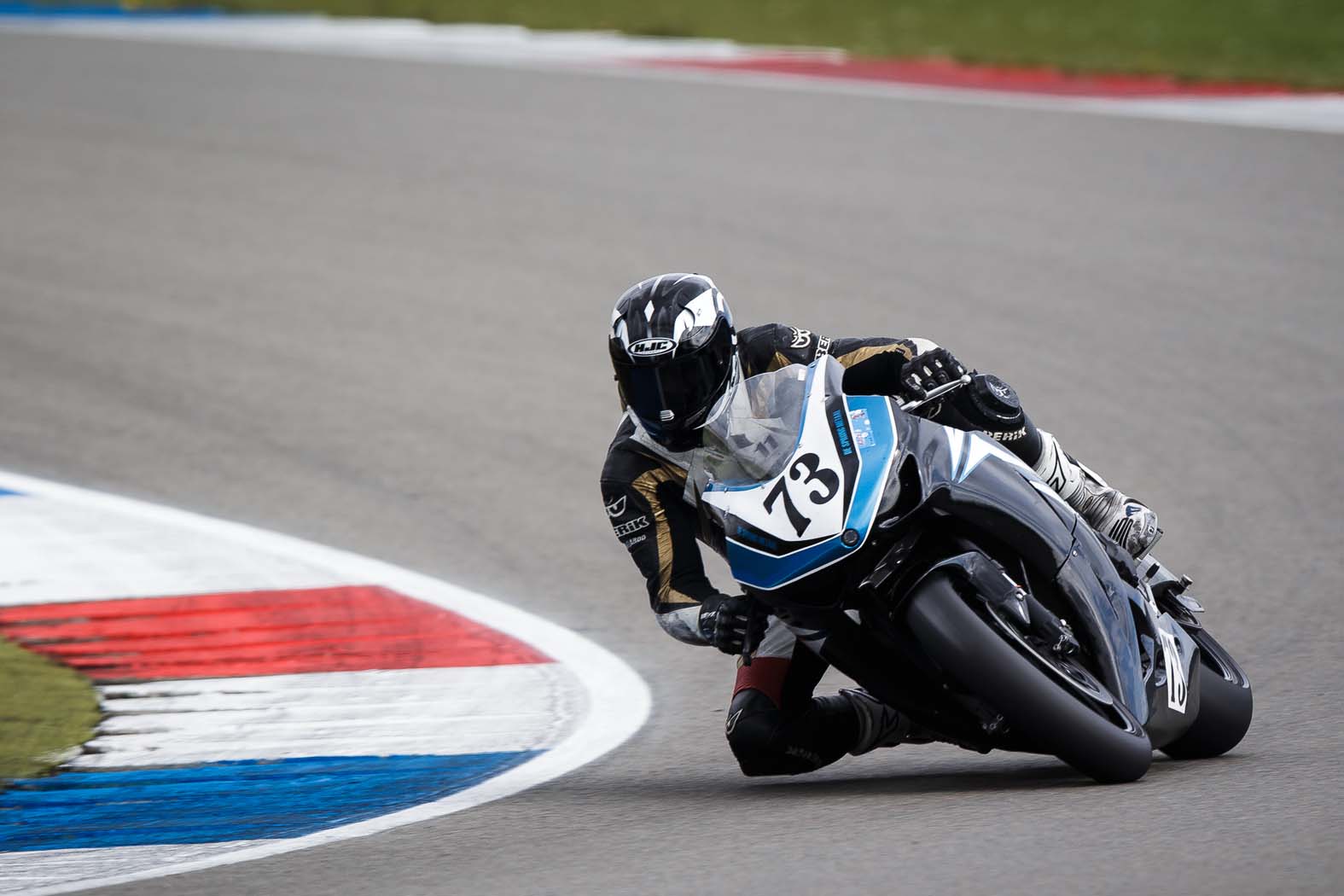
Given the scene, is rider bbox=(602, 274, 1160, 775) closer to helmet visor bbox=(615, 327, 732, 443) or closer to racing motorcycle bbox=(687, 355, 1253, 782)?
helmet visor bbox=(615, 327, 732, 443)

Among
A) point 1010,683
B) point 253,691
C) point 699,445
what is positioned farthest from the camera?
point 253,691

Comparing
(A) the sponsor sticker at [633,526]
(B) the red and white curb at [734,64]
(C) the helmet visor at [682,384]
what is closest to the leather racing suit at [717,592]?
(A) the sponsor sticker at [633,526]

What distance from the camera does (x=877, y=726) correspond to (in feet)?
16.9

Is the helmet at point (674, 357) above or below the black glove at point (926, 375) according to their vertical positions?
above

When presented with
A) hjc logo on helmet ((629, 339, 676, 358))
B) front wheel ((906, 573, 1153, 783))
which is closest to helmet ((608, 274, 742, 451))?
hjc logo on helmet ((629, 339, 676, 358))

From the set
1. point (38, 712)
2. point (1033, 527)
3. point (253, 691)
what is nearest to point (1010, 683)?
point (1033, 527)

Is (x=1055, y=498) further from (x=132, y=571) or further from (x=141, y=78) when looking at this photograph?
(x=141, y=78)

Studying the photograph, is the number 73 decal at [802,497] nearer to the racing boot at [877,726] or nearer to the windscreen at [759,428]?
the windscreen at [759,428]

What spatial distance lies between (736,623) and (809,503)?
1.47ft

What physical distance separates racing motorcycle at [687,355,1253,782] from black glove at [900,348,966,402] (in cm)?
23

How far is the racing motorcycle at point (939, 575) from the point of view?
4.40 m

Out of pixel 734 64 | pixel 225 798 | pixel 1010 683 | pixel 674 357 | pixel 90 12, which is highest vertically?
pixel 90 12

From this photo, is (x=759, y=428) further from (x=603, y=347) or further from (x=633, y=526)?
(x=603, y=347)

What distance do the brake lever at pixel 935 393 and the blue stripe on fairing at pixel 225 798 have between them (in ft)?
5.32
